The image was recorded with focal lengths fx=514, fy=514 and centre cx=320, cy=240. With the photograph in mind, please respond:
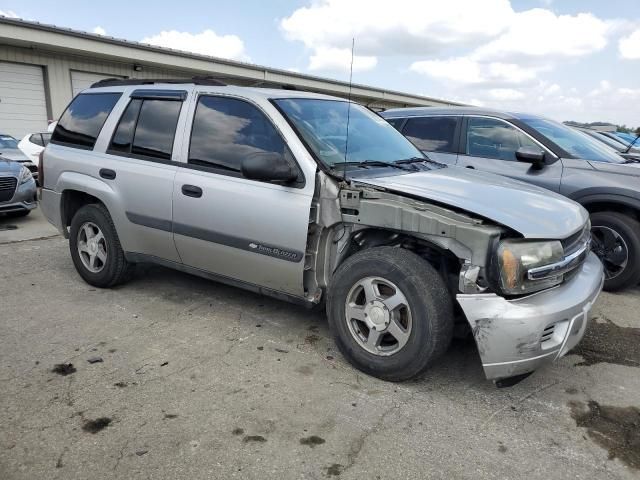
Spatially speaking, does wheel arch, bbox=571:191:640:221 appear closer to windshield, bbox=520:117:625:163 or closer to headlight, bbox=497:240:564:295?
windshield, bbox=520:117:625:163

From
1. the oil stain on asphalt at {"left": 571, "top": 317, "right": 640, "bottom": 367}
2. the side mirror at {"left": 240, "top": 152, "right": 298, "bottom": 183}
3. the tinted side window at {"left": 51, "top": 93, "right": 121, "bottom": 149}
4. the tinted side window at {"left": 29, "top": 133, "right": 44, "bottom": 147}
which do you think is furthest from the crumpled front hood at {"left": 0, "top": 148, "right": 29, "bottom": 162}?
the oil stain on asphalt at {"left": 571, "top": 317, "right": 640, "bottom": 367}

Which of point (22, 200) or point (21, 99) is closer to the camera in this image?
point (22, 200)

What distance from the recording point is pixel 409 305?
2957mm

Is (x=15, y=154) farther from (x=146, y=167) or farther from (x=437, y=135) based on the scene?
(x=437, y=135)

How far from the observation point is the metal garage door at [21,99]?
47.6ft

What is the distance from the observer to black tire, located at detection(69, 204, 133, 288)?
450cm

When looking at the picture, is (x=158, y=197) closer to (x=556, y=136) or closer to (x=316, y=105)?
(x=316, y=105)

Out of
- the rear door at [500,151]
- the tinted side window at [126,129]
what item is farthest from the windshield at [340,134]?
the rear door at [500,151]

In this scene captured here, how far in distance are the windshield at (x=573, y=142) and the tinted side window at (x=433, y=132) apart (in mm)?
810

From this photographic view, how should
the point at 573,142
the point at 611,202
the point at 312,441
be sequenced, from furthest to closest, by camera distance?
1. the point at 573,142
2. the point at 611,202
3. the point at 312,441

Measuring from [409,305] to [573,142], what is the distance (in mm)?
3855

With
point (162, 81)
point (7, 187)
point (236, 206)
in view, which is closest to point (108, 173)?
point (162, 81)

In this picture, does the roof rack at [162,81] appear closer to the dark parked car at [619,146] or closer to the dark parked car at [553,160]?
the dark parked car at [553,160]

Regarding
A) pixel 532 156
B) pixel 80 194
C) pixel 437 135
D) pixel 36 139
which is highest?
pixel 437 135
